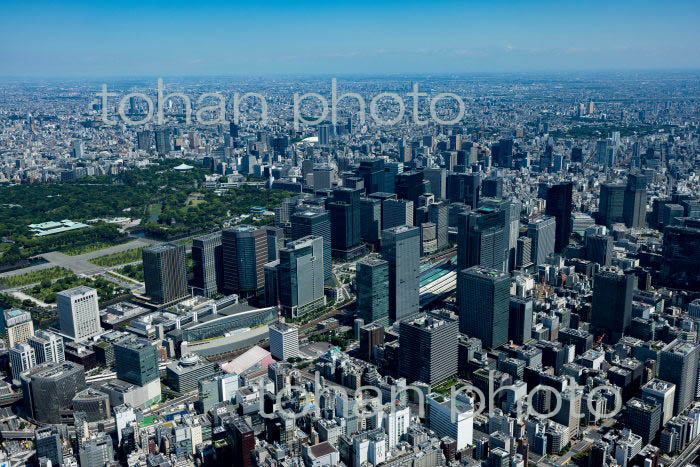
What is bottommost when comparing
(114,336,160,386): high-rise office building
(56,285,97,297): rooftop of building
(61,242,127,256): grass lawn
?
(61,242,127,256): grass lawn

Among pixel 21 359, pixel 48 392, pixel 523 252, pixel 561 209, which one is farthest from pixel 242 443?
pixel 561 209

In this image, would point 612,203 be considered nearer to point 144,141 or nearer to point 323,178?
point 323,178

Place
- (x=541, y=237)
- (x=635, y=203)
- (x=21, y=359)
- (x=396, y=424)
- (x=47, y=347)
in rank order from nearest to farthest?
(x=396, y=424), (x=21, y=359), (x=47, y=347), (x=541, y=237), (x=635, y=203)

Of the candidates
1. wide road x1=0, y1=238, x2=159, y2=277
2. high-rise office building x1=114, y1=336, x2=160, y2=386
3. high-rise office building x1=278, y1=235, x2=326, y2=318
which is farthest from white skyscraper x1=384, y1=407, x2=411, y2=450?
wide road x1=0, y1=238, x2=159, y2=277

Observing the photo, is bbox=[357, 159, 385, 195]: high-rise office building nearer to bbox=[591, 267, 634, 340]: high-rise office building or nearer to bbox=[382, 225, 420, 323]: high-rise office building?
bbox=[382, 225, 420, 323]: high-rise office building

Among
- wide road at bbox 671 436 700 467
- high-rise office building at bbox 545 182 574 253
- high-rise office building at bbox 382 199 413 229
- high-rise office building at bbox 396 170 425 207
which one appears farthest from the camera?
high-rise office building at bbox 396 170 425 207

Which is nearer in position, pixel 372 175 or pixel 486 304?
pixel 486 304

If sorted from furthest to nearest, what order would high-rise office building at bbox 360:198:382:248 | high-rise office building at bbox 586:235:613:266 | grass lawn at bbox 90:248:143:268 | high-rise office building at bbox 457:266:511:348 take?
high-rise office building at bbox 360:198:382:248 < grass lawn at bbox 90:248:143:268 < high-rise office building at bbox 586:235:613:266 < high-rise office building at bbox 457:266:511:348
